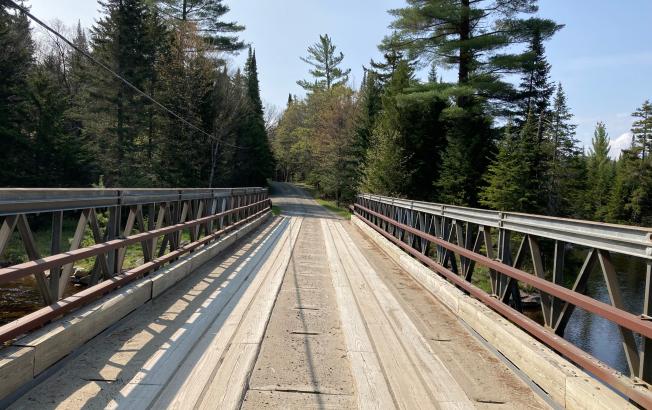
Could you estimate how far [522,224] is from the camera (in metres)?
4.50

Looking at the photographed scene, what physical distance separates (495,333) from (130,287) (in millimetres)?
4164

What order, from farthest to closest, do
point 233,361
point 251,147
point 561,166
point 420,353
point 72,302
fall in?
point 251,147
point 561,166
point 420,353
point 72,302
point 233,361

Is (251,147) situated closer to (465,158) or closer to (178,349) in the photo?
(465,158)

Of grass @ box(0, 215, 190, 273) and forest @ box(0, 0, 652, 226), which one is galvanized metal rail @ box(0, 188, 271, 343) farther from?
forest @ box(0, 0, 652, 226)

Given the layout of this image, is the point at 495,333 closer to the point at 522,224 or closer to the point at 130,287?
the point at 522,224

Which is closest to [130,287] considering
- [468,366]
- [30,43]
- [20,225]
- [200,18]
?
[20,225]

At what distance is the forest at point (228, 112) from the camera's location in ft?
71.5

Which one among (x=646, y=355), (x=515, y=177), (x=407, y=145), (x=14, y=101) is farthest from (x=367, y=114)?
(x=646, y=355)

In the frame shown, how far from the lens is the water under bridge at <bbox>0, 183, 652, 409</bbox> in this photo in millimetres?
3143

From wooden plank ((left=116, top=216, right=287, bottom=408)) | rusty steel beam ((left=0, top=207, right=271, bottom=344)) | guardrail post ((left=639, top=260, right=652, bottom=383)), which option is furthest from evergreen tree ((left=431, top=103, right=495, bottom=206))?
guardrail post ((left=639, top=260, right=652, bottom=383))

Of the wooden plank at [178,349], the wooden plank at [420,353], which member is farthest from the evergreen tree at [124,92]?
the wooden plank at [420,353]

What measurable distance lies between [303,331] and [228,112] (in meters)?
29.1

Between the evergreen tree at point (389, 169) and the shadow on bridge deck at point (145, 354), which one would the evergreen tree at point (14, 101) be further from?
the shadow on bridge deck at point (145, 354)

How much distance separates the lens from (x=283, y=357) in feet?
13.3
